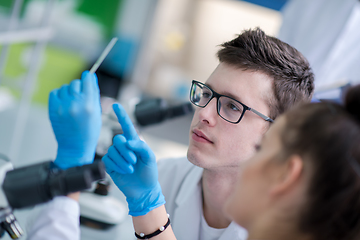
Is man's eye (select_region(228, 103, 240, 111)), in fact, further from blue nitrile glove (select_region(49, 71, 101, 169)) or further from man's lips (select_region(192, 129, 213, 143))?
blue nitrile glove (select_region(49, 71, 101, 169))

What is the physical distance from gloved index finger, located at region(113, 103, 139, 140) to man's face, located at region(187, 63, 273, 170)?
242 mm

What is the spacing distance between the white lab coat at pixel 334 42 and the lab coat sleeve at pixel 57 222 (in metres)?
1.58

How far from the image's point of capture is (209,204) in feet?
4.26

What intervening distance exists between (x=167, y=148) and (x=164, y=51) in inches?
87.4

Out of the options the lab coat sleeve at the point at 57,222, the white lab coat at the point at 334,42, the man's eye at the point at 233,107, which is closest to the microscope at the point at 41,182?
the lab coat sleeve at the point at 57,222

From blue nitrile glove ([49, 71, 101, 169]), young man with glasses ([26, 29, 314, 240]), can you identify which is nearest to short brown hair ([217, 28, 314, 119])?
young man with glasses ([26, 29, 314, 240])

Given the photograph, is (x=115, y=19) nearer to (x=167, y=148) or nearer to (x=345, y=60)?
(x=167, y=148)

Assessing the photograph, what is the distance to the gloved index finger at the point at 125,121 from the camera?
957mm

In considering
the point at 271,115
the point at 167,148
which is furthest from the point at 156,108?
the point at 167,148

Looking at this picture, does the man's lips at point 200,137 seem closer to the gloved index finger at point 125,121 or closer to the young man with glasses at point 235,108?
the young man with glasses at point 235,108

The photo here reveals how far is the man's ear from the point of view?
2.01ft

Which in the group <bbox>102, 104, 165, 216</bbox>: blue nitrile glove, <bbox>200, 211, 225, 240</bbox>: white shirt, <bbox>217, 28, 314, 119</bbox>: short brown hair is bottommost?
<bbox>200, 211, 225, 240</bbox>: white shirt

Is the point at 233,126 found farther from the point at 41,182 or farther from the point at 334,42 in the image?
the point at 334,42

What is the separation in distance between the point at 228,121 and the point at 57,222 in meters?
0.61
